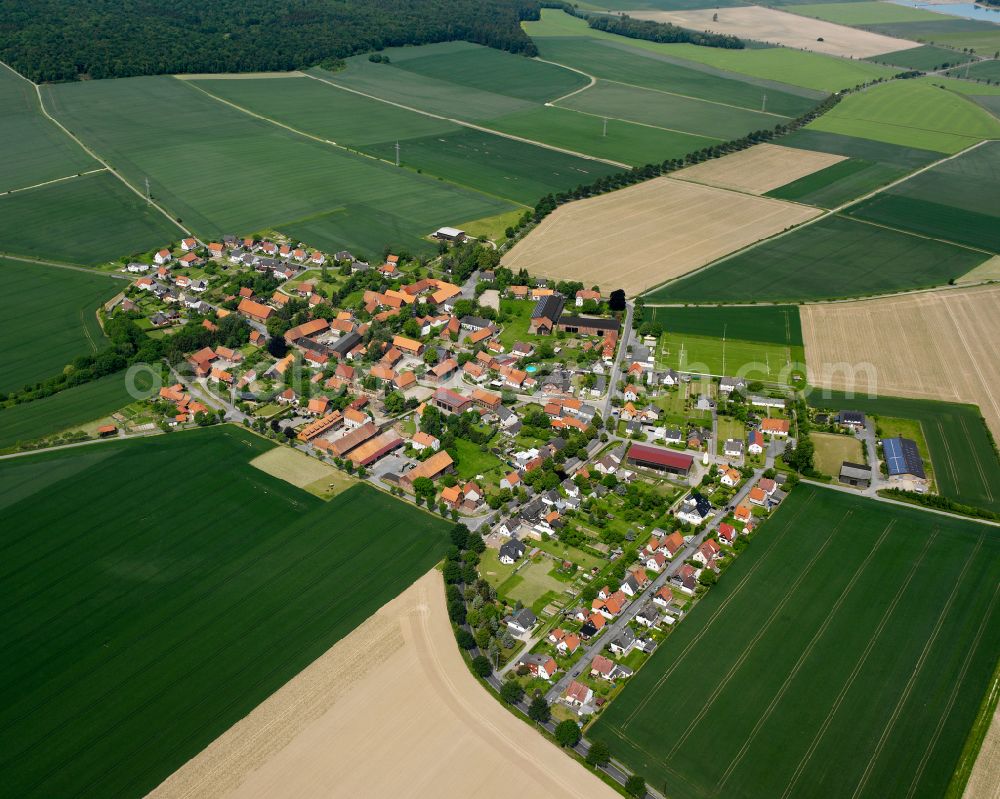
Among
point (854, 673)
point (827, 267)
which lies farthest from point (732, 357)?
point (854, 673)

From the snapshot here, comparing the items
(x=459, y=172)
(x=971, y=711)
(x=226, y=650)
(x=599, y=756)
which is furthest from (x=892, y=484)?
(x=459, y=172)

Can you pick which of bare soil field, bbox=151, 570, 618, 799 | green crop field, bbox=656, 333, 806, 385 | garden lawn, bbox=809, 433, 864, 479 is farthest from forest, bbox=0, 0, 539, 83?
→ bare soil field, bbox=151, 570, 618, 799

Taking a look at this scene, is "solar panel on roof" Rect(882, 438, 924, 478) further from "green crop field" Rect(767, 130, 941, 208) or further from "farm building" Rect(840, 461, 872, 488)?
"green crop field" Rect(767, 130, 941, 208)

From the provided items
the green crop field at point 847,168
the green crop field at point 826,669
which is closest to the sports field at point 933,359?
the green crop field at point 826,669

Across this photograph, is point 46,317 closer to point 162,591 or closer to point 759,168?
point 162,591

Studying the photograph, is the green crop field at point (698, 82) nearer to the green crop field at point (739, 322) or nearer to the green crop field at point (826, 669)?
the green crop field at point (739, 322)

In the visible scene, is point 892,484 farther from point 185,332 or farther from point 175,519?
point 185,332
